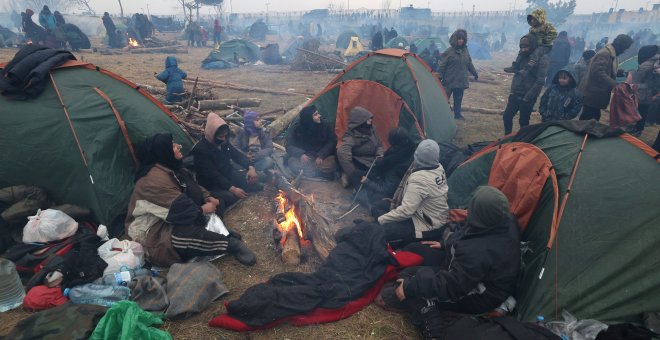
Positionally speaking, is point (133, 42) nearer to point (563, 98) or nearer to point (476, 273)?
point (563, 98)

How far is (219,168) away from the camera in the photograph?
637 cm

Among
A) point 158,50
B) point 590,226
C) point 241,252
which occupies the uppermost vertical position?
point 158,50

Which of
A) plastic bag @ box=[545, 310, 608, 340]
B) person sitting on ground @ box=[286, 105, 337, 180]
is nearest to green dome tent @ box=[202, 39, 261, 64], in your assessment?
person sitting on ground @ box=[286, 105, 337, 180]

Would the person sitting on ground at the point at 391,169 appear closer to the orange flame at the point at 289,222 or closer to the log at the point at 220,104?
the orange flame at the point at 289,222

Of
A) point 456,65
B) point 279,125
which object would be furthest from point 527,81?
point 279,125

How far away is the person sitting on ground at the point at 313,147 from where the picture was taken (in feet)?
24.5

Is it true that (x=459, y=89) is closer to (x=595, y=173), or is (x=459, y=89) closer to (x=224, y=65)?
(x=595, y=173)

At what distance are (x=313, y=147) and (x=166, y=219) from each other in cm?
377

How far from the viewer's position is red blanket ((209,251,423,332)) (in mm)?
3811

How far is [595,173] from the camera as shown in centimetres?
375

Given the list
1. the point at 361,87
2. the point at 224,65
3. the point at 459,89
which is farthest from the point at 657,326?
the point at 224,65

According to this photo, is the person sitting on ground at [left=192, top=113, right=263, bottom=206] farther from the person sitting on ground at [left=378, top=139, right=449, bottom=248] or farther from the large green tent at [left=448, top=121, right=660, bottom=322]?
the large green tent at [left=448, top=121, right=660, bottom=322]

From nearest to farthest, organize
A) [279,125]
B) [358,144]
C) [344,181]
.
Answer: [358,144] < [344,181] < [279,125]

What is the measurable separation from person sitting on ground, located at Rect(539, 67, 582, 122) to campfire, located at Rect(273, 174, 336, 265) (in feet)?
19.7
